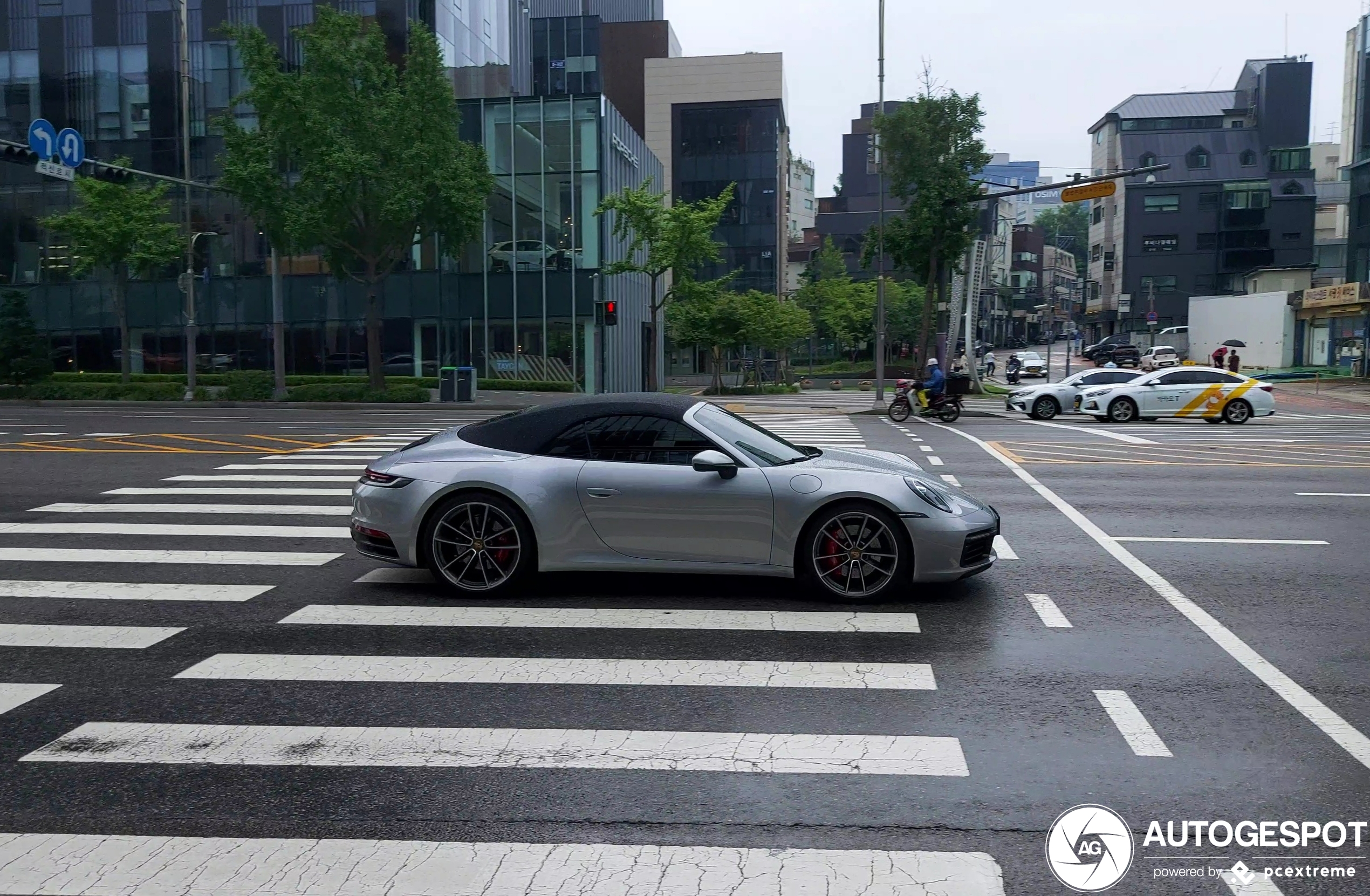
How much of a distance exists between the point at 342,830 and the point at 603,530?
3.87 metres

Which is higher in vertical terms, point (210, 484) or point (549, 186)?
point (549, 186)

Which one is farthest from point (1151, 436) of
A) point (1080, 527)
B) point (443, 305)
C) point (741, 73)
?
point (741, 73)

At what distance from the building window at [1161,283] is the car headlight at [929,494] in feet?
295

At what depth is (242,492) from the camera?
1416 centimetres

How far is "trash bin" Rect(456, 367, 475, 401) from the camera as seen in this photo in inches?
1486

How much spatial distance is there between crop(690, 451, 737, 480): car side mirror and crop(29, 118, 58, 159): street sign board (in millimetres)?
20851

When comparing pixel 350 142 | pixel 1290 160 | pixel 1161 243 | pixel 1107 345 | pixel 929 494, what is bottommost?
pixel 929 494

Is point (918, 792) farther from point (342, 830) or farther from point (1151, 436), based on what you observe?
point (1151, 436)

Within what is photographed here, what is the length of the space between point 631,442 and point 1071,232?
180m

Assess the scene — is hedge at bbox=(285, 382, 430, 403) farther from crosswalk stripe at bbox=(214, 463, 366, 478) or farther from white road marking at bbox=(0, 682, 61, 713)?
white road marking at bbox=(0, 682, 61, 713)

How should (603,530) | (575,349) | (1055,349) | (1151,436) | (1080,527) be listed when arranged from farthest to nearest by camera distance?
(1055,349) → (575,349) → (1151,436) → (1080,527) → (603,530)

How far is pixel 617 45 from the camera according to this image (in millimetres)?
97875

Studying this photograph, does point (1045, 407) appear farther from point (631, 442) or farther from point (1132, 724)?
point (1132, 724)

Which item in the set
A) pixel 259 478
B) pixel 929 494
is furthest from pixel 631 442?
pixel 259 478
